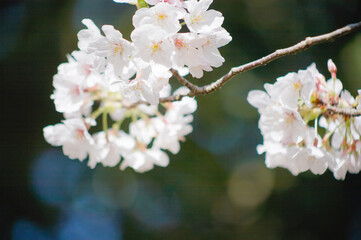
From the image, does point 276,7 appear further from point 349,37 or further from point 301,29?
point 349,37

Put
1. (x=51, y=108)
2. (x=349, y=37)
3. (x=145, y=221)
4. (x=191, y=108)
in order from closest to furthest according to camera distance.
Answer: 1. (x=191, y=108)
2. (x=349, y=37)
3. (x=51, y=108)
4. (x=145, y=221)

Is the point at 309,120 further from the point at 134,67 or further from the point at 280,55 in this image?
the point at 134,67

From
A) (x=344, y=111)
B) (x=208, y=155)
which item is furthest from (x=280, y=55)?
(x=208, y=155)

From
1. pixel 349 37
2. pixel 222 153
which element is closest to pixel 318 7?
pixel 349 37

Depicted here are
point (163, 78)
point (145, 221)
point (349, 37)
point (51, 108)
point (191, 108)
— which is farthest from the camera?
point (145, 221)

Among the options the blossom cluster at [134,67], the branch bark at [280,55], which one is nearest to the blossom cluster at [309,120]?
the branch bark at [280,55]

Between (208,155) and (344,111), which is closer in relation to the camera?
(344,111)

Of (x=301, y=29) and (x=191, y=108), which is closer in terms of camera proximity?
(x=191, y=108)
